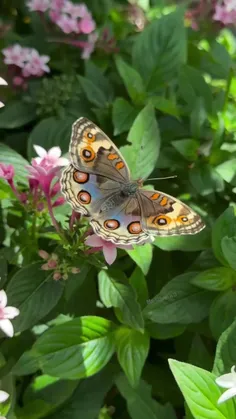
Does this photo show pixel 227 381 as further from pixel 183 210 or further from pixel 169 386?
pixel 169 386

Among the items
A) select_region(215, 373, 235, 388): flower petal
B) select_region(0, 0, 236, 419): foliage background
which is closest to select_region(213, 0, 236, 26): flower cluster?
select_region(0, 0, 236, 419): foliage background

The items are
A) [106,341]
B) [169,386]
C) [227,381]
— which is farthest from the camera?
[169,386]

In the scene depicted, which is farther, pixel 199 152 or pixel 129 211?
pixel 199 152

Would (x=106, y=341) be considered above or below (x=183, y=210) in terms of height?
below

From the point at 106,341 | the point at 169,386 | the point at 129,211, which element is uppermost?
the point at 129,211

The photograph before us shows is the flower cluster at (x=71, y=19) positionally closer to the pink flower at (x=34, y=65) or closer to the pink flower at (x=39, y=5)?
the pink flower at (x=39, y=5)

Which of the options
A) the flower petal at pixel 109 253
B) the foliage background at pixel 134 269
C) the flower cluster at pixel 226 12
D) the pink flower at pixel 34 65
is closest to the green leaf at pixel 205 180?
the foliage background at pixel 134 269

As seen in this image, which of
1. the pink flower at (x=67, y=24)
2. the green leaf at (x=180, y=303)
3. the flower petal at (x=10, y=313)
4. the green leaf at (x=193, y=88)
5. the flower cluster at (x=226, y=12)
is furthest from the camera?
the flower cluster at (x=226, y=12)

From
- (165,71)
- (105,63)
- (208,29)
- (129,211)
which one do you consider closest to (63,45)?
(105,63)
